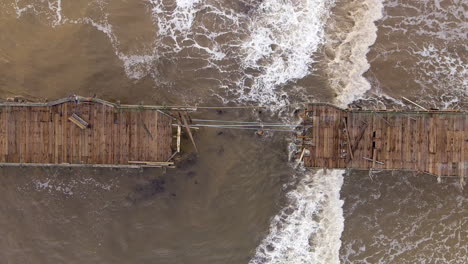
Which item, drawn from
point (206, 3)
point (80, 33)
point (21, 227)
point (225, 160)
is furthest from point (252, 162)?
point (21, 227)

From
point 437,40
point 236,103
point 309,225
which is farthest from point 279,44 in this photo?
point 309,225

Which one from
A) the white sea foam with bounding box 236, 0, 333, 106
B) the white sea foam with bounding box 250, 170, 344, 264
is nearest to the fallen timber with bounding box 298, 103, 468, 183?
the white sea foam with bounding box 250, 170, 344, 264

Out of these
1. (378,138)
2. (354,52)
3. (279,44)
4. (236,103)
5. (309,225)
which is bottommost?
(309,225)

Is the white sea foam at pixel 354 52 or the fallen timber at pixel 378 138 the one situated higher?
the white sea foam at pixel 354 52

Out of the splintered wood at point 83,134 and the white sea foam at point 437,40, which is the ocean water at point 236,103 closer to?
the white sea foam at point 437,40

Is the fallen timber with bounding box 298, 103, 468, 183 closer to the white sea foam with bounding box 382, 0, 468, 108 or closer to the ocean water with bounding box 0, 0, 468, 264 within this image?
the ocean water with bounding box 0, 0, 468, 264

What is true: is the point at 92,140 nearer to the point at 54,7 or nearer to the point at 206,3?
the point at 54,7

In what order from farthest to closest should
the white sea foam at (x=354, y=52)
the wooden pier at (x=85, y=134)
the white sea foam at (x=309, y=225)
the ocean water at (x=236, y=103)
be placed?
the white sea foam at (x=354, y=52), the white sea foam at (x=309, y=225), the ocean water at (x=236, y=103), the wooden pier at (x=85, y=134)

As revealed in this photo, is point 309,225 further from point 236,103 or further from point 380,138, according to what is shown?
point 236,103

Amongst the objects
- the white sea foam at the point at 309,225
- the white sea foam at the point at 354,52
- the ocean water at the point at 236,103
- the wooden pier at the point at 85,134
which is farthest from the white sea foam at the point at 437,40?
the wooden pier at the point at 85,134
